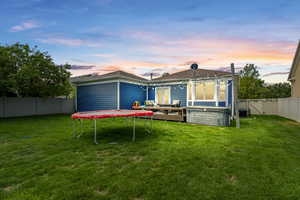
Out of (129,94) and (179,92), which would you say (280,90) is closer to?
(179,92)

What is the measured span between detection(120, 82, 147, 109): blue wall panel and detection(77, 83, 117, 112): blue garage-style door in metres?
0.52

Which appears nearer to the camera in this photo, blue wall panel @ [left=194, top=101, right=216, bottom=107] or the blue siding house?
the blue siding house

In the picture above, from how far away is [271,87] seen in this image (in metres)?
30.0

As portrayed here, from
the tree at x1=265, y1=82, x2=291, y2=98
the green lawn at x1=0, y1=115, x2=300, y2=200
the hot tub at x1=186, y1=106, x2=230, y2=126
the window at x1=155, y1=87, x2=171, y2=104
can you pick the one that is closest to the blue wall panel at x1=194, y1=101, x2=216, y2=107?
the window at x1=155, y1=87, x2=171, y2=104

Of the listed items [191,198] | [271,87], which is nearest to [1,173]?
[191,198]

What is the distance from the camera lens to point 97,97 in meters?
11.7

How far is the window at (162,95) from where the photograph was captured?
1166 cm

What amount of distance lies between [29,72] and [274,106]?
1771cm

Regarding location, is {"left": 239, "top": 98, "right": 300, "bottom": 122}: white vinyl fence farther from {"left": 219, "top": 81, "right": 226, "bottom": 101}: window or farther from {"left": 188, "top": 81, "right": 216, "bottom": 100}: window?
{"left": 188, "top": 81, "right": 216, "bottom": 100}: window

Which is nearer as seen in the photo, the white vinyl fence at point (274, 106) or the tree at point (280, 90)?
the white vinyl fence at point (274, 106)

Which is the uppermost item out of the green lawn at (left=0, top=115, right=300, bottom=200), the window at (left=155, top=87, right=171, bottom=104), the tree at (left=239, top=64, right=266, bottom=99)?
the tree at (left=239, top=64, right=266, bottom=99)

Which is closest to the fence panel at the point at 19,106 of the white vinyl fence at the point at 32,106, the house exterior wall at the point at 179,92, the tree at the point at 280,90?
the white vinyl fence at the point at 32,106

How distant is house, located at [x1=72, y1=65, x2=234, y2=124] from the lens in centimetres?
958

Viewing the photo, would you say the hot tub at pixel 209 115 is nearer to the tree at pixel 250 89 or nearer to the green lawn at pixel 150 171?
the green lawn at pixel 150 171
